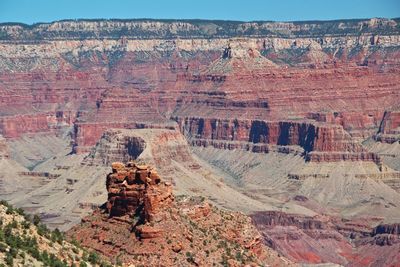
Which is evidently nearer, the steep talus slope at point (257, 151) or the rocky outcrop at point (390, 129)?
the steep talus slope at point (257, 151)

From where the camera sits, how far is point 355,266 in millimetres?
106812

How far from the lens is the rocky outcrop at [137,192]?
146ft

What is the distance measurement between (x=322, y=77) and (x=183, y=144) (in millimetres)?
56253

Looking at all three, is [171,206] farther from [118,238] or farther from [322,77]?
[322,77]

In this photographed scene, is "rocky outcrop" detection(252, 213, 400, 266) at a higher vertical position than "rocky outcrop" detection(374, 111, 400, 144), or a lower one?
lower

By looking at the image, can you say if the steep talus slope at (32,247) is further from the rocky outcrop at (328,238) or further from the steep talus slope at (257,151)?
the steep talus slope at (257,151)

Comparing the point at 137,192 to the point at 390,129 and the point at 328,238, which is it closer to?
the point at 328,238

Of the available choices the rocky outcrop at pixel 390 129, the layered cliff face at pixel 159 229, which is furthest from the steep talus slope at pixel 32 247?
the rocky outcrop at pixel 390 129

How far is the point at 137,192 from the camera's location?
152ft

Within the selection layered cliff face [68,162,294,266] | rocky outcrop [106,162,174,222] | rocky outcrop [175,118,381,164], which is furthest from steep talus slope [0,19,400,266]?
rocky outcrop [106,162,174,222]

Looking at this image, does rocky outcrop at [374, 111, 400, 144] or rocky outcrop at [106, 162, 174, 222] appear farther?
rocky outcrop at [374, 111, 400, 144]

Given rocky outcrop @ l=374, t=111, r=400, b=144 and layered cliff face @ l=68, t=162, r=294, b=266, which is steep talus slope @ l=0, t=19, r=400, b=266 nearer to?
rocky outcrop @ l=374, t=111, r=400, b=144

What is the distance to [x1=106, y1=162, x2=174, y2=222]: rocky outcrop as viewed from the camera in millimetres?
44500

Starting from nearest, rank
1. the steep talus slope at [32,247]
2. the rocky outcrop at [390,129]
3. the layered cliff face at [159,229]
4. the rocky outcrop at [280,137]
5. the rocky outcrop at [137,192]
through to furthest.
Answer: the steep talus slope at [32,247] → the layered cliff face at [159,229] → the rocky outcrop at [137,192] → the rocky outcrop at [280,137] → the rocky outcrop at [390,129]
